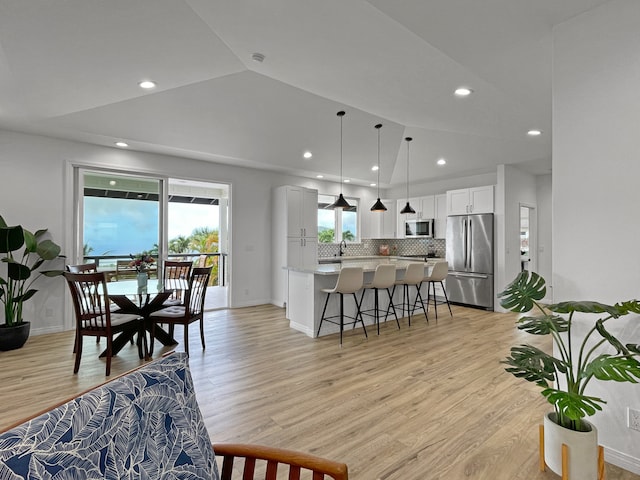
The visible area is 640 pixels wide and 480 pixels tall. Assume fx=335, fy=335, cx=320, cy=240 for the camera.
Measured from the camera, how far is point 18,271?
4.11m

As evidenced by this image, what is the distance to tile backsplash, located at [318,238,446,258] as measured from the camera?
7879mm

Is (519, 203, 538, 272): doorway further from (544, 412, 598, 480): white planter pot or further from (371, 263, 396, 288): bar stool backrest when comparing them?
(544, 412, 598, 480): white planter pot

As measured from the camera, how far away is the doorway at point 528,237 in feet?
22.9

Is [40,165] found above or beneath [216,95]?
beneath

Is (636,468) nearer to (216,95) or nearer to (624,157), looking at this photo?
(624,157)

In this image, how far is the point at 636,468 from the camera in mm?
1925

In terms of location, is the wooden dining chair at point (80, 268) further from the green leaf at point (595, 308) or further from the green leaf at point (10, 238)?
the green leaf at point (595, 308)

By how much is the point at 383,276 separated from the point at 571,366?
2942 mm

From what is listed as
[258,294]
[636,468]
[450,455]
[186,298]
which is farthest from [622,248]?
[258,294]

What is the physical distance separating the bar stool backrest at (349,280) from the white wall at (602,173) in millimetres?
2382

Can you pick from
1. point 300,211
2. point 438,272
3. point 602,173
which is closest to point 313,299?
point 438,272

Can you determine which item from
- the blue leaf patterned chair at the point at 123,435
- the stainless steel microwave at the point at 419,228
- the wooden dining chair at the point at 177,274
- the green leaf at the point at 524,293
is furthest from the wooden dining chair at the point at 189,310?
the stainless steel microwave at the point at 419,228

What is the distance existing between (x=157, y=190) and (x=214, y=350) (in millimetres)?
3090

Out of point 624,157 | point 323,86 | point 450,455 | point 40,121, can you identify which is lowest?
point 450,455
